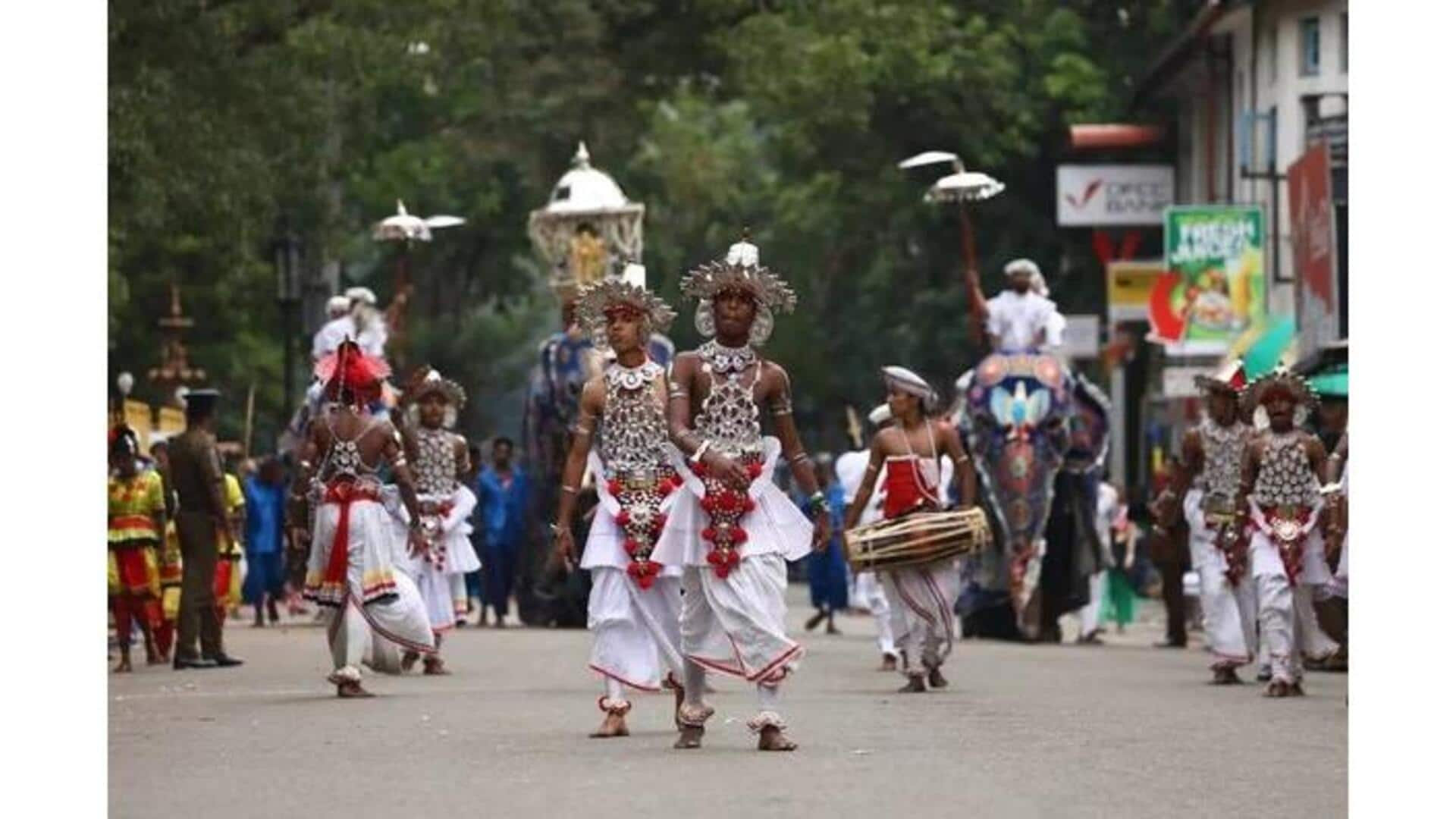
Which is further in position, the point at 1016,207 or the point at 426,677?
the point at 1016,207

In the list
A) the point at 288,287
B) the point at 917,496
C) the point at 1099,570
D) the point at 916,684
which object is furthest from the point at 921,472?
the point at 288,287

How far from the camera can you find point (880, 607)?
2814 centimetres

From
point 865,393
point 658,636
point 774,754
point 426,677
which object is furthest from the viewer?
point 865,393

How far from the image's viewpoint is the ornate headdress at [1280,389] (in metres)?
22.1

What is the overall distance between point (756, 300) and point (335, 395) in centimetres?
499

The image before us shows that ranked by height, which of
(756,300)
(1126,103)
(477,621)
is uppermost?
(1126,103)

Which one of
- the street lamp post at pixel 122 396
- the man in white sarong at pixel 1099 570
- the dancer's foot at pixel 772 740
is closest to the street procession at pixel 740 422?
the dancer's foot at pixel 772 740

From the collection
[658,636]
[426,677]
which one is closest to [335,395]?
[426,677]

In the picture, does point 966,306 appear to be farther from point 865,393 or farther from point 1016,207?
point 865,393

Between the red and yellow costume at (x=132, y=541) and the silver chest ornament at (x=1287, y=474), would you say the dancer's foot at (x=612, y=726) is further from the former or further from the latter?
the red and yellow costume at (x=132, y=541)

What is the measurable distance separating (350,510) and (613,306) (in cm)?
389

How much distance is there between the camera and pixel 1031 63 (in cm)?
5619

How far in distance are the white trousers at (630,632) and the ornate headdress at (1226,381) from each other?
7.51 meters

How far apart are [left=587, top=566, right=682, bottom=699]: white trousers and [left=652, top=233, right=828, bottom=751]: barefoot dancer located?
44cm
